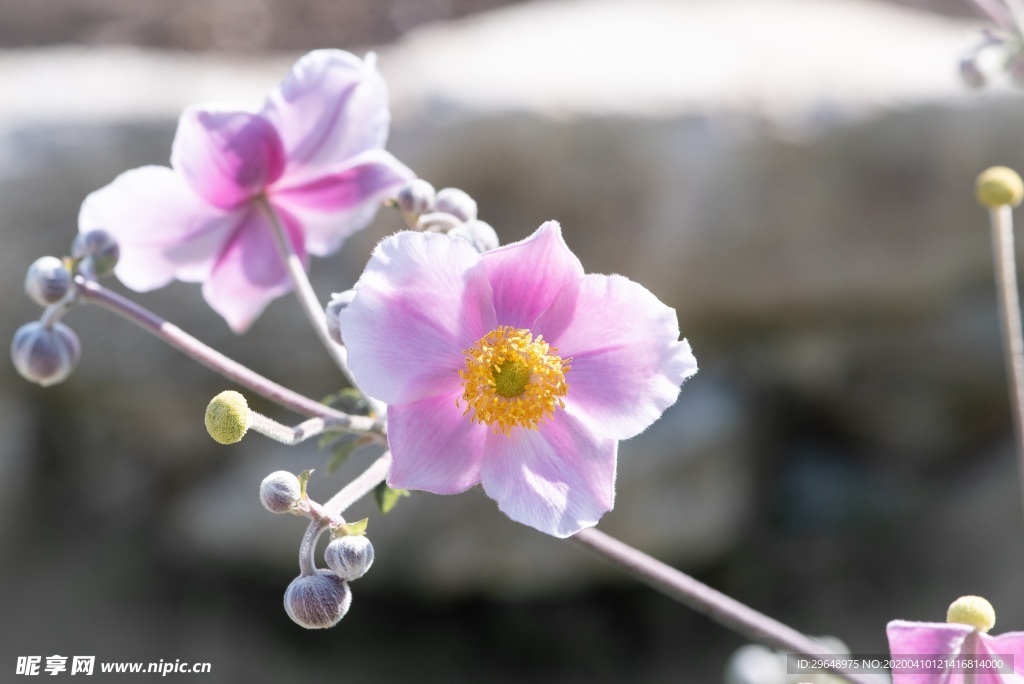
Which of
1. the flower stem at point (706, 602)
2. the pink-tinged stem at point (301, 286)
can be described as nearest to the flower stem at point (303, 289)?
the pink-tinged stem at point (301, 286)

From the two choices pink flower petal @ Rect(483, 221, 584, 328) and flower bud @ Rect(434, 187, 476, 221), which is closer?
pink flower petal @ Rect(483, 221, 584, 328)

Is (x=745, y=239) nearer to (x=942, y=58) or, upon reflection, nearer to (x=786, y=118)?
(x=786, y=118)

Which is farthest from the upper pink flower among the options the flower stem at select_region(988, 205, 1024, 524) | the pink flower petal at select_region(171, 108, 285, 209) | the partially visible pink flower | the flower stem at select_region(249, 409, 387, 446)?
the pink flower petal at select_region(171, 108, 285, 209)

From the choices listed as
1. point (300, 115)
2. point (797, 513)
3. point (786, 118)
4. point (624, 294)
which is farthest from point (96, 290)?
point (797, 513)

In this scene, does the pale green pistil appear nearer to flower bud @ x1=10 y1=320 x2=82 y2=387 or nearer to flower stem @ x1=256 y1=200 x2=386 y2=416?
flower stem @ x1=256 y1=200 x2=386 y2=416

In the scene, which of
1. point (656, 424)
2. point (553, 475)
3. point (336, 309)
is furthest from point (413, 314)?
point (656, 424)

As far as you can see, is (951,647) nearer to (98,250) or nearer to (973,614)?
(973,614)
